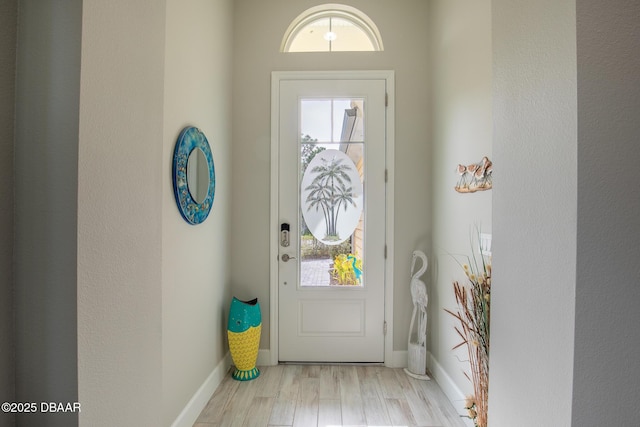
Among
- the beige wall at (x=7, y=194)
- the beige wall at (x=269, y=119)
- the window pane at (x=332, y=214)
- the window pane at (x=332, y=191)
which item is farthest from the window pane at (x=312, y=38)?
the beige wall at (x=7, y=194)

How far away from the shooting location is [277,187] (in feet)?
8.36

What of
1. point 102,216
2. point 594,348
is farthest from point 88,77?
point 594,348

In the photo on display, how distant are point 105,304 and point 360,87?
2.32 m

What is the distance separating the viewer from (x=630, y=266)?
2.41 feet

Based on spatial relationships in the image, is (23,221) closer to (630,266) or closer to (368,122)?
(630,266)

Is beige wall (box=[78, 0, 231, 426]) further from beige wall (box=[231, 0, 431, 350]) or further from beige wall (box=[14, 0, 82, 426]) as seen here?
beige wall (box=[231, 0, 431, 350])

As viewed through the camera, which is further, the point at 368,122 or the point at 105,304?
the point at 368,122

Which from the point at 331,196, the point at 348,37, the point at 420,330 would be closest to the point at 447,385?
the point at 420,330

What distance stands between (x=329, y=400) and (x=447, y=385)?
789mm

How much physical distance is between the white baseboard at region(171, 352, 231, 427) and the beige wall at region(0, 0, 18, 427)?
119 cm

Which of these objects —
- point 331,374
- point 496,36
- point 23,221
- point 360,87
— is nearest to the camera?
point 23,221

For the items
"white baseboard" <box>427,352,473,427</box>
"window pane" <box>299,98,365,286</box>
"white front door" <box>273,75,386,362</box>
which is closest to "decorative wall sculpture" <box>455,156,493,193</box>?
"white front door" <box>273,75,386,362</box>

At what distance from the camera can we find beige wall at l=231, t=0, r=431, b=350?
253 centimetres

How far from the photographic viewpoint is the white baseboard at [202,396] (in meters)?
1.72
